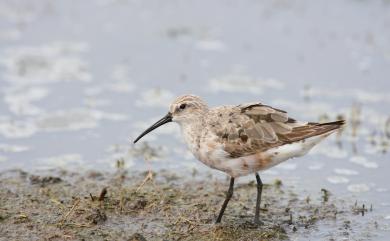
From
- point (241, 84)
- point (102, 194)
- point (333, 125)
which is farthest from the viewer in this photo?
point (241, 84)

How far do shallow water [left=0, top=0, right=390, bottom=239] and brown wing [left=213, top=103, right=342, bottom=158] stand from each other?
1.61 meters

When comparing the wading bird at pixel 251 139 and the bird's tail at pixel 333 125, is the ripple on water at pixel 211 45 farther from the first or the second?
the bird's tail at pixel 333 125

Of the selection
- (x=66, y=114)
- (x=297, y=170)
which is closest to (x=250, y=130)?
(x=297, y=170)

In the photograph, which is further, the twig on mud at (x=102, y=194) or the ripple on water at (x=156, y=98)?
the ripple on water at (x=156, y=98)

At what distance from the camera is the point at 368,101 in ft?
44.7

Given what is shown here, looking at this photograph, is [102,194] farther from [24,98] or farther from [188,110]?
[24,98]

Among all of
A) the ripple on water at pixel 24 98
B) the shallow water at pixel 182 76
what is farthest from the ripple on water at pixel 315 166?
the ripple on water at pixel 24 98

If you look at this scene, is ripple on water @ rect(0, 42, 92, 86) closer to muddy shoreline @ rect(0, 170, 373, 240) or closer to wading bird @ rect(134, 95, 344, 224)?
muddy shoreline @ rect(0, 170, 373, 240)

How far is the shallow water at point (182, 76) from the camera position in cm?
1180

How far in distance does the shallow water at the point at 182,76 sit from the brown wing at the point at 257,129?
161cm

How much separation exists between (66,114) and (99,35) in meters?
3.72

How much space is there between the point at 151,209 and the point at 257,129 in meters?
1.80

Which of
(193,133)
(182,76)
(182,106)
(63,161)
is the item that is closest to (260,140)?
(193,133)

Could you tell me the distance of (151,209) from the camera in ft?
32.2
